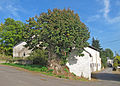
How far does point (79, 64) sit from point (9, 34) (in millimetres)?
28314

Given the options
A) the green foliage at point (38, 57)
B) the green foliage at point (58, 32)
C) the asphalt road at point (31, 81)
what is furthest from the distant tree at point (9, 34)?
the asphalt road at point (31, 81)

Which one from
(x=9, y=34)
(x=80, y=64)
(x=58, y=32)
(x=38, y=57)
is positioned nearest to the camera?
(x=58, y=32)

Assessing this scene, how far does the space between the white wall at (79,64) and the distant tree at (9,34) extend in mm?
25200

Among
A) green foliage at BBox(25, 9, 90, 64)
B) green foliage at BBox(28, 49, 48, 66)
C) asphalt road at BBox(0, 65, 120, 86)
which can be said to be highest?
green foliage at BBox(25, 9, 90, 64)

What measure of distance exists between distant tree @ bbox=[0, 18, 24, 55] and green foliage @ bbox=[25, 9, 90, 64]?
979 inches

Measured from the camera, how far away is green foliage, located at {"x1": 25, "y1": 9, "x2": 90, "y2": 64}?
14.1 m

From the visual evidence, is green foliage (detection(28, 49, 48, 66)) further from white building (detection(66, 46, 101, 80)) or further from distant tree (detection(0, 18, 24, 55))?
distant tree (detection(0, 18, 24, 55))

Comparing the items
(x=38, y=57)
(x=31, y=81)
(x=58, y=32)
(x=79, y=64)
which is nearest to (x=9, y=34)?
(x=38, y=57)

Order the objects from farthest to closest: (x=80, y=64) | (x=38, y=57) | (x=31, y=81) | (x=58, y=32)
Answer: (x=38, y=57) < (x=80, y=64) < (x=58, y=32) < (x=31, y=81)

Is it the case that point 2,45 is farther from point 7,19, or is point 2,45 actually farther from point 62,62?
point 62,62

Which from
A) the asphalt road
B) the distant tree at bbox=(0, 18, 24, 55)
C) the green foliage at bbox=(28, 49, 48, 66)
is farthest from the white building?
the distant tree at bbox=(0, 18, 24, 55)

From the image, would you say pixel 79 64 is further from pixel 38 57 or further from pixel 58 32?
pixel 38 57

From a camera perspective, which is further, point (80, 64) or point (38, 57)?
point (38, 57)

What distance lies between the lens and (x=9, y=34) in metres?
38.1
